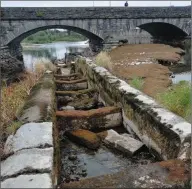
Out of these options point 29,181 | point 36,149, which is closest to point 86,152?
point 36,149

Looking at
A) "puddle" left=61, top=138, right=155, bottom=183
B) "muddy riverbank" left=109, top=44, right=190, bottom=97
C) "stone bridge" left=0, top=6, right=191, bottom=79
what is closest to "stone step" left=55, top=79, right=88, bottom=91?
"muddy riverbank" left=109, top=44, right=190, bottom=97

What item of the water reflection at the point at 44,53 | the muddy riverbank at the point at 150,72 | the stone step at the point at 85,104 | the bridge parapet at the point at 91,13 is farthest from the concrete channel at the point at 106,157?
the bridge parapet at the point at 91,13

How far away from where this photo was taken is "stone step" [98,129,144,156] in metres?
3.69

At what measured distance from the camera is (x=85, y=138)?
4.09 m

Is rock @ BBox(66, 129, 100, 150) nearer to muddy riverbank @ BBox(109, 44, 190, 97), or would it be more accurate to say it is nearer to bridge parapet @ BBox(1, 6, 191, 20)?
muddy riverbank @ BBox(109, 44, 190, 97)

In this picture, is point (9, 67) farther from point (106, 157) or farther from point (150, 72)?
point (106, 157)

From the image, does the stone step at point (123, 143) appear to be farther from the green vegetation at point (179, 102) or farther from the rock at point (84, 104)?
the rock at point (84, 104)

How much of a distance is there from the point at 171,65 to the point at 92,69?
799 centimetres

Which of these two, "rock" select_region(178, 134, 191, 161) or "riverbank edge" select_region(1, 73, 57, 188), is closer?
"riverbank edge" select_region(1, 73, 57, 188)

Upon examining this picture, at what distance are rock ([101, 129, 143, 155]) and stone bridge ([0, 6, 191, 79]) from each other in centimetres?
1765

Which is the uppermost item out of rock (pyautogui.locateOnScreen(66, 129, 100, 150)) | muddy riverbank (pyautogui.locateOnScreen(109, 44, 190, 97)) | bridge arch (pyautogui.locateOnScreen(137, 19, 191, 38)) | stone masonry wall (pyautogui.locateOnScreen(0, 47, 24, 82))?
bridge arch (pyautogui.locateOnScreen(137, 19, 191, 38))

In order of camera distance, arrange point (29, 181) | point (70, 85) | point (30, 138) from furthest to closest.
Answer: point (70, 85), point (30, 138), point (29, 181)

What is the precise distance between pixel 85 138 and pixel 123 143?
561 mm

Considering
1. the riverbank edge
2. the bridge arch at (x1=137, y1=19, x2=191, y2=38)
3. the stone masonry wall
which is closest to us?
the riverbank edge
